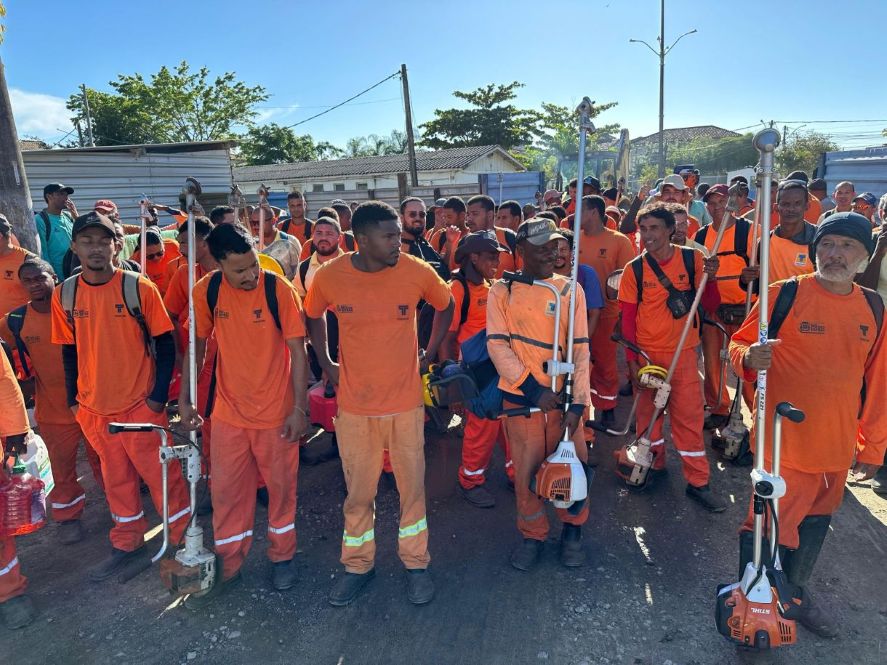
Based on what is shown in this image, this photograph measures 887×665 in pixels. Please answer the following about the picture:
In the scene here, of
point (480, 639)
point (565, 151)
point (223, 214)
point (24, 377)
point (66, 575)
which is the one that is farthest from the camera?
point (565, 151)

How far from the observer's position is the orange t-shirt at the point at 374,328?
3068 mm

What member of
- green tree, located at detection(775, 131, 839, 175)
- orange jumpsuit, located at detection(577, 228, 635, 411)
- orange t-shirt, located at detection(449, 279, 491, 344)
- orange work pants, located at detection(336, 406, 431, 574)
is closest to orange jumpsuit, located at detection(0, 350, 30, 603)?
orange work pants, located at detection(336, 406, 431, 574)

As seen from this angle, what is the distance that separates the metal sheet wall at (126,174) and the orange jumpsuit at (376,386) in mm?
14932

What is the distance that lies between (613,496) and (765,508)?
176 cm

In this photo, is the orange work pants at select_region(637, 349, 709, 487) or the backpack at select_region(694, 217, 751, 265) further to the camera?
the backpack at select_region(694, 217, 751, 265)

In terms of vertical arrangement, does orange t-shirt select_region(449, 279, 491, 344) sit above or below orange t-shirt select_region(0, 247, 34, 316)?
below

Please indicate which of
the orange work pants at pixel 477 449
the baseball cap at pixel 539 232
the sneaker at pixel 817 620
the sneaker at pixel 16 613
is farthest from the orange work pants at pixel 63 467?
the sneaker at pixel 817 620

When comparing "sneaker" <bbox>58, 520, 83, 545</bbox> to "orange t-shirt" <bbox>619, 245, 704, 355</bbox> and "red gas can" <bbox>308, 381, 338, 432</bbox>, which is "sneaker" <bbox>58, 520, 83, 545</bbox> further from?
"orange t-shirt" <bbox>619, 245, 704, 355</bbox>

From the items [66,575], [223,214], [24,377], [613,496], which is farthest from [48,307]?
[613,496]

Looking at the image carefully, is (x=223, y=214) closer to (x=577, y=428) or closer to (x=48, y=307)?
(x=48, y=307)

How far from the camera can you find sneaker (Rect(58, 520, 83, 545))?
12.9 ft

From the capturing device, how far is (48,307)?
3.77 meters

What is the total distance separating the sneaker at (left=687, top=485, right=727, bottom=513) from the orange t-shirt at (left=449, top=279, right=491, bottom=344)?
205cm

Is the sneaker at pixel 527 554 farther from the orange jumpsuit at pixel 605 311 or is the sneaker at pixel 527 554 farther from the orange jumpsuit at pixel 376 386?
the orange jumpsuit at pixel 605 311
